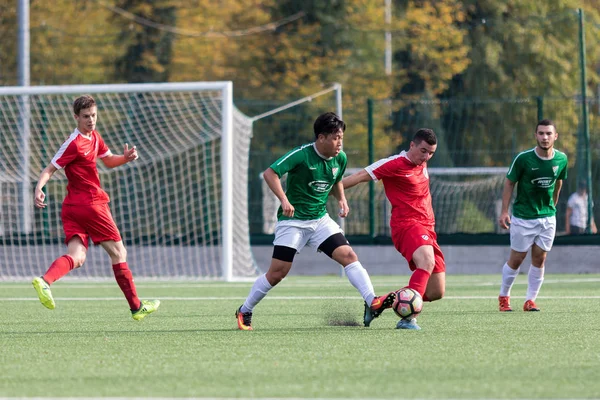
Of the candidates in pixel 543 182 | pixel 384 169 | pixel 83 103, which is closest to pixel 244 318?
pixel 384 169

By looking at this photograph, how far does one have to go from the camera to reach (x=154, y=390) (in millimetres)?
5480

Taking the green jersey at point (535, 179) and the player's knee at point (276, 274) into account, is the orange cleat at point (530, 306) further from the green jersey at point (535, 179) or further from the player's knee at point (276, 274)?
the player's knee at point (276, 274)

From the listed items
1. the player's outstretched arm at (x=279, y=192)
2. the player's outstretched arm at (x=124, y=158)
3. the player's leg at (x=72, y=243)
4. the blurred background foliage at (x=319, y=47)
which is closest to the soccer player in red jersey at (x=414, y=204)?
the player's outstretched arm at (x=279, y=192)

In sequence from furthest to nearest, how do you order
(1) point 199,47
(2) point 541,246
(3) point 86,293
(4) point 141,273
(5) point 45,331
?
(1) point 199,47, (4) point 141,273, (3) point 86,293, (2) point 541,246, (5) point 45,331

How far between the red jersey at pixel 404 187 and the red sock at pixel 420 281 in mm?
493

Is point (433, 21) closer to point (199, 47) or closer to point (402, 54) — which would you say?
point (402, 54)

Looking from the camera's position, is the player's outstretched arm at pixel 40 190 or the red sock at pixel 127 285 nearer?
the player's outstretched arm at pixel 40 190

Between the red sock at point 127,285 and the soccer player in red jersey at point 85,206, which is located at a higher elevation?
the soccer player in red jersey at point 85,206

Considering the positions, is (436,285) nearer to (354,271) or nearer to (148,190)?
(354,271)

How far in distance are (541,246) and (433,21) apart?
844 inches

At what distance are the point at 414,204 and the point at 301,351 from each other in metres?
2.46

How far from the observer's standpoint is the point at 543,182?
10625 millimetres

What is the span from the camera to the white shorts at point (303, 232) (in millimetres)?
8695

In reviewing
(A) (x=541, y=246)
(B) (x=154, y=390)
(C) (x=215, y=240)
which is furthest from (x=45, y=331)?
(C) (x=215, y=240)
